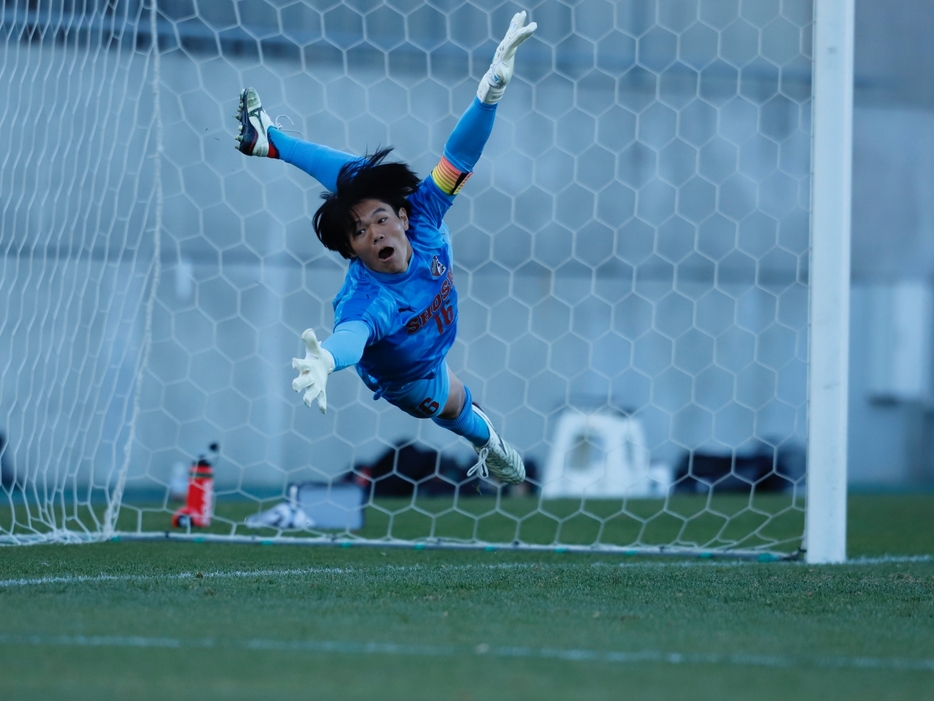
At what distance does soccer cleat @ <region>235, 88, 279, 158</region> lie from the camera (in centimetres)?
392

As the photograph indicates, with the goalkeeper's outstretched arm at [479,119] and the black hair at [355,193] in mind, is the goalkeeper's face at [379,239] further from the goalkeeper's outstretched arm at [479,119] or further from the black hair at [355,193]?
the goalkeeper's outstretched arm at [479,119]

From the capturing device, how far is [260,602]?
3.08m

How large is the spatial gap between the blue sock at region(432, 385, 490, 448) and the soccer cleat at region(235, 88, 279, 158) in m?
1.18

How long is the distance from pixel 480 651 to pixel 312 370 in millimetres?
836

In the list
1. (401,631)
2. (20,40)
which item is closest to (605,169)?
(20,40)

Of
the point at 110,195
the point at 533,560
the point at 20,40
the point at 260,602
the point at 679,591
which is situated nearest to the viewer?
the point at 260,602

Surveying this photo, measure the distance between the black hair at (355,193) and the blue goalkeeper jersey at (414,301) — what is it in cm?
8

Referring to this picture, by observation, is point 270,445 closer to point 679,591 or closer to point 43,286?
point 43,286

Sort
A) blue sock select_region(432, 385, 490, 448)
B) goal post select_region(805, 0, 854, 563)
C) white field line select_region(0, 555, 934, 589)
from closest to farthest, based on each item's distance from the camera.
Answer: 1. white field line select_region(0, 555, 934, 589)
2. blue sock select_region(432, 385, 490, 448)
3. goal post select_region(805, 0, 854, 563)

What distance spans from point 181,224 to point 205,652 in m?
6.19

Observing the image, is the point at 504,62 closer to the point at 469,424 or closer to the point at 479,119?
the point at 479,119

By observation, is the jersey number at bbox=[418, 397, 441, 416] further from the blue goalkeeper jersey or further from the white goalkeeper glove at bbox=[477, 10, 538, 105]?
the white goalkeeper glove at bbox=[477, 10, 538, 105]

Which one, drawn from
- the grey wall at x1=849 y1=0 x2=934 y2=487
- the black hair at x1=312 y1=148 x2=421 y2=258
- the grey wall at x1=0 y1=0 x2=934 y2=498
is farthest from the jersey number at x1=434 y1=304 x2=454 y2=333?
the grey wall at x1=849 y1=0 x2=934 y2=487

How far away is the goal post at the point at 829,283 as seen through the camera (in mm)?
4418
